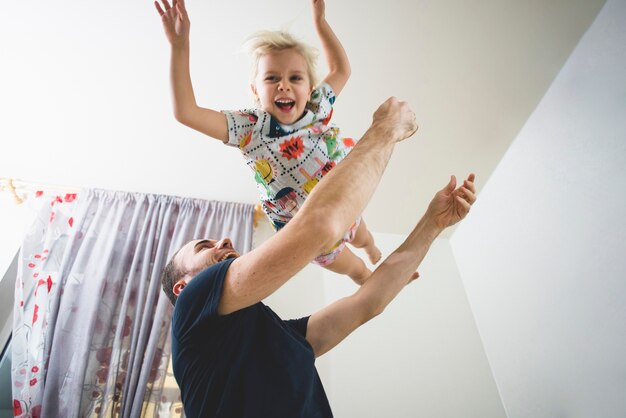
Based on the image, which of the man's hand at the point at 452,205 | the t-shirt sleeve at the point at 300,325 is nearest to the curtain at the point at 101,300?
the t-shirt sleeve at the point at 300,325

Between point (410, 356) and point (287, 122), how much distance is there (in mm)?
1556

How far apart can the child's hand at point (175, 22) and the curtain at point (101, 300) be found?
1.32 meters

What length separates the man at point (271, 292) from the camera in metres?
0.64

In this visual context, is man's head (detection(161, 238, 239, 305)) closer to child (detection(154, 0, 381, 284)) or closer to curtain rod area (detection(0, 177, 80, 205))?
child (detection(154, 0, 381, 284))

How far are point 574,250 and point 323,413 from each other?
1219mm

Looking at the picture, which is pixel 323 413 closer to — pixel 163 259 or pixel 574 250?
pixel 574 250

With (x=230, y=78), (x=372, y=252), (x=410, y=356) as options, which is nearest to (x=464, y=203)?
(x=372, y=252)

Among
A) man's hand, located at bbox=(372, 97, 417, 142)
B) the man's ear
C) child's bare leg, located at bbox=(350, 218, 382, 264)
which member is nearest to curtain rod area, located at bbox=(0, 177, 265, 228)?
the man's ear

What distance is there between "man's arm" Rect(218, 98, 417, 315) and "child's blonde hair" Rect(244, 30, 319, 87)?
605 mm

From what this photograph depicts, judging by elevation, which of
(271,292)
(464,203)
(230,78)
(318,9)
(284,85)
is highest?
(230,78)

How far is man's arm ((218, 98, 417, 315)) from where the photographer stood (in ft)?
2.04

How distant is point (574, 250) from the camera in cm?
143

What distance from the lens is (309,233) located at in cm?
61

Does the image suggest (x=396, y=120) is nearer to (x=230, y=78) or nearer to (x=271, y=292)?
(x=271, y=292)
